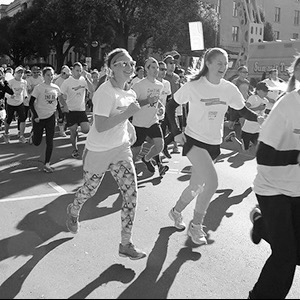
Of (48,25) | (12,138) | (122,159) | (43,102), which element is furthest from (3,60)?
(122,159)

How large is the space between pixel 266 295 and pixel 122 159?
1.79 m

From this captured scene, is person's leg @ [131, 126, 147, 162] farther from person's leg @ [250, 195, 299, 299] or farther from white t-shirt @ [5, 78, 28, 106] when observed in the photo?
white t-shirt @ [5, 78, 28, 106]

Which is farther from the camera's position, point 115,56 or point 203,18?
point 203,18

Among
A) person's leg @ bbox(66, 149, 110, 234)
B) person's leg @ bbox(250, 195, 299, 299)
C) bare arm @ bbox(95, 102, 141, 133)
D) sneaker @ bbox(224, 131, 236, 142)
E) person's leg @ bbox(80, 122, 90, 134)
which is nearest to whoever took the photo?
person's leg @ bbox(250, 195, 299, 299)

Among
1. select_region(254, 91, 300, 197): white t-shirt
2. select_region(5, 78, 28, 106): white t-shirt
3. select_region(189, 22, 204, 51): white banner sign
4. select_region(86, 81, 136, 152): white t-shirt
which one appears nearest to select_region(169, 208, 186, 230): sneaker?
select_region(86, 81, 136, 152): white t-shirt

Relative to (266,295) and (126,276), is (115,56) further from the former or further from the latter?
(266,295)

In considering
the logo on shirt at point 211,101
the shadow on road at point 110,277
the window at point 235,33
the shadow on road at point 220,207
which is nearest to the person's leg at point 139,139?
Answer: the shadow on road at point 220,207

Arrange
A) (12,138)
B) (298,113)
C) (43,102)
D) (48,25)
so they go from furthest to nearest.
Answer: (48,25) → (12,138) → (43,102) → (298,113)

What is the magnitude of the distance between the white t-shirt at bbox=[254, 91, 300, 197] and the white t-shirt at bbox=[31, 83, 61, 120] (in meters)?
5.74

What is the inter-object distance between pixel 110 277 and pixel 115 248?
700mm

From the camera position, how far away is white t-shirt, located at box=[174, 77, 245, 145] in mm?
4641

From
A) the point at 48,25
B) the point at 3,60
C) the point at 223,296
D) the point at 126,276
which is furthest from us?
the point at 3,60

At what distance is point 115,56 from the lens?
4.30 metres

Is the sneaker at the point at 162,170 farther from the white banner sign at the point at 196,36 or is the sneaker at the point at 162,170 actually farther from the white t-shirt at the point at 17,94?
the white t-shirt at the point at 17,94
